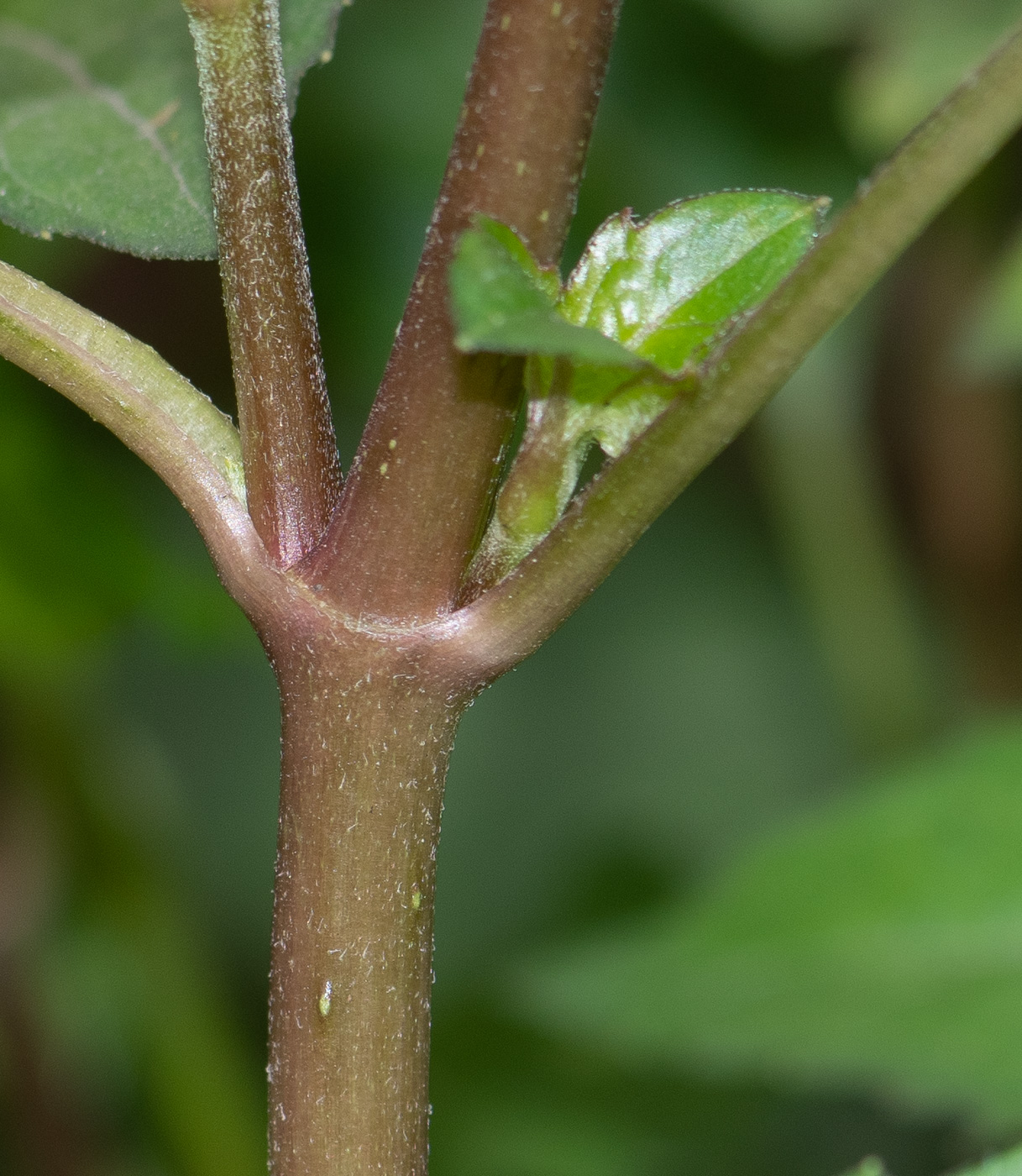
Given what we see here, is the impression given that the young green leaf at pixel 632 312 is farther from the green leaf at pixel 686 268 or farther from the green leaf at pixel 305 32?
the green leaf at pixel 305 32


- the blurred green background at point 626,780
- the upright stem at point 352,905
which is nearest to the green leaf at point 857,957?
the blurred green background at point 626,780

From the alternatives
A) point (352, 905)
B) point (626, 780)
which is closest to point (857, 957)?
point (352, 905)

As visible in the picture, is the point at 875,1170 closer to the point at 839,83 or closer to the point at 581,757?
the point at 839,83

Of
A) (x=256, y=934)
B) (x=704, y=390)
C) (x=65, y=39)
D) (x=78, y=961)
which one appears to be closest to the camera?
(x=704, y=390)

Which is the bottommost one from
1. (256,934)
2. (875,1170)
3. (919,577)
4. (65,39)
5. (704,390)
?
(875,1170)

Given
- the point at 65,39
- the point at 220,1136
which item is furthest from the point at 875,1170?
the point at 220,1136

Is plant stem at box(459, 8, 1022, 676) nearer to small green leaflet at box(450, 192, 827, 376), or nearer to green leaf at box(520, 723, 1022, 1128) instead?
small green leaflet at box(450, 192, 827, 376)

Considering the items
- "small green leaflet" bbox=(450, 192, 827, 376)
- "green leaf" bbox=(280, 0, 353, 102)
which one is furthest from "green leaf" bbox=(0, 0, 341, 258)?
"small green leaflet" bbox=(450, 192, 827, 376)
